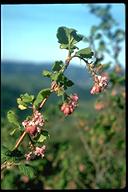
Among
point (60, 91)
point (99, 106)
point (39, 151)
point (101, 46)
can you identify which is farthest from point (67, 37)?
point (101, 46)

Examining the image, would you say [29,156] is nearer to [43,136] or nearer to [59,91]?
[43,136]

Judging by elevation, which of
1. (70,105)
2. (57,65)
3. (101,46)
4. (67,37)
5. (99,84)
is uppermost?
(101,46)

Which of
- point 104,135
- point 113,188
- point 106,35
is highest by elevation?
point 106,35

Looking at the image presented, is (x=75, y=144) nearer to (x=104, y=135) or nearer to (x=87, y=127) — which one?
(x=87, y=127)

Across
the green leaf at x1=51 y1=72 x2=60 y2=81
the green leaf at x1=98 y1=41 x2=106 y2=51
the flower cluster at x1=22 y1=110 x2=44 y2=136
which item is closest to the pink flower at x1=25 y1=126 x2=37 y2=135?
the flower cluster at x1=22 y1=110 x2=44 y2=136

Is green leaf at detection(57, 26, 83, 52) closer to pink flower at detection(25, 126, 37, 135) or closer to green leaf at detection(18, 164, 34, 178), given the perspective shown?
pink flower at detection(25, 126, 37, 135)

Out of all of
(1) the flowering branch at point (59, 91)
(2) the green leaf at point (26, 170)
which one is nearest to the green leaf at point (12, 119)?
(1) the flowering branch at point (59, 91)

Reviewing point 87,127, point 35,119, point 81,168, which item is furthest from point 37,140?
point 87,127
